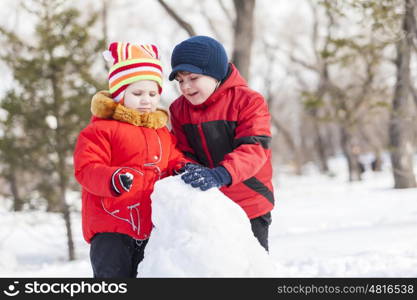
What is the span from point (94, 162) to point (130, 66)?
617 millimetres

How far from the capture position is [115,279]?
248cm

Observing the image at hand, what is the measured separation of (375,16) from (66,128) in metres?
5.96

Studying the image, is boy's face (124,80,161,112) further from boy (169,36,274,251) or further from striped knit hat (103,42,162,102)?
boy (169,36,274,251)

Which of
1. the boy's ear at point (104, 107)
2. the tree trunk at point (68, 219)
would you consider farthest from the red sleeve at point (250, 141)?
the tree trunk at point (68, 219)

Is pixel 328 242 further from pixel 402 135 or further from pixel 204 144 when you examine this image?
pixel 402 135

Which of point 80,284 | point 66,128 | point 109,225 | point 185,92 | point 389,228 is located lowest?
point 389,228

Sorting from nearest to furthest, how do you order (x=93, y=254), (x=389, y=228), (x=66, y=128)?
(x=93, y=254), (x=389, y=228), (x=66, y=128)

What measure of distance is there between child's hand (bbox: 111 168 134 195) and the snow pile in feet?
0.48

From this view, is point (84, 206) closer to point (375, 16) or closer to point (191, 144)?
point (191, 144)

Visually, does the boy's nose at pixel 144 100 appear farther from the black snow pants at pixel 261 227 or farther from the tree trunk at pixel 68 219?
the tree trunk at pixel 68 219

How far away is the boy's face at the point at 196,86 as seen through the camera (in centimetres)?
278

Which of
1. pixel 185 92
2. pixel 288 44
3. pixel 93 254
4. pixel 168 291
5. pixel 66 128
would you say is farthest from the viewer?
pixel 288 44

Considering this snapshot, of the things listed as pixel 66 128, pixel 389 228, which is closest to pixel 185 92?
pixel 389 228

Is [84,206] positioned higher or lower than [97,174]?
lower
